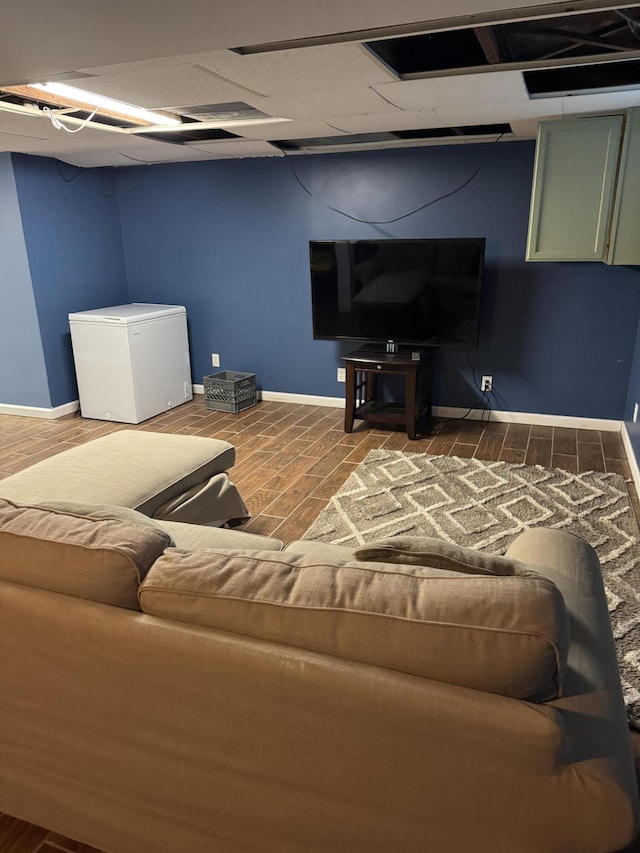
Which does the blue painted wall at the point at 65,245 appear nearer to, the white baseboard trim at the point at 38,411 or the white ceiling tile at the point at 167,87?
the white baseboard trim at the point at 38,411

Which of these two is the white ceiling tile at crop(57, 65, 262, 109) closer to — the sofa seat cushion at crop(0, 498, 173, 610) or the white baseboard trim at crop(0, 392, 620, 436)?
the sofa seat cushion at crop(0, 498, 173, 610)

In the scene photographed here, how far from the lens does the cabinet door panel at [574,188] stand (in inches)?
138

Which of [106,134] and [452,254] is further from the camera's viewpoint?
[452,254]

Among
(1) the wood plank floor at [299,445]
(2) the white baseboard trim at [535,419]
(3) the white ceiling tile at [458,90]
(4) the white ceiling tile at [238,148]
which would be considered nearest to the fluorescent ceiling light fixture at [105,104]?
(4) the white ceiling tile at [238,148]

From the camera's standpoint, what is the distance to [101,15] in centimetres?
159

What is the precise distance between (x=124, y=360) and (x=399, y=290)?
2.17 meters

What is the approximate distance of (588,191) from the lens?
3.64 meters

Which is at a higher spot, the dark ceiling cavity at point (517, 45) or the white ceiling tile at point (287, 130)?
the dark ceiling cavity at point (517, 45)

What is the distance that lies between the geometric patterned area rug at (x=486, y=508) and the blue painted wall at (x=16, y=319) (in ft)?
9.30

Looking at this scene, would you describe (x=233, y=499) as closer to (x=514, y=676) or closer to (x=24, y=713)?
(x=24, y=713)

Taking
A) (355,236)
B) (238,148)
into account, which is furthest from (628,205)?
(238,148)

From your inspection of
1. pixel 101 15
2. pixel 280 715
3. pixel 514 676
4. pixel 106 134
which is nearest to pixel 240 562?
pixel 280 715

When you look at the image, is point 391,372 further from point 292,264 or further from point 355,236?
point 292,264

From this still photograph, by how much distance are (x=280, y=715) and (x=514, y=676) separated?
15.7 inches
